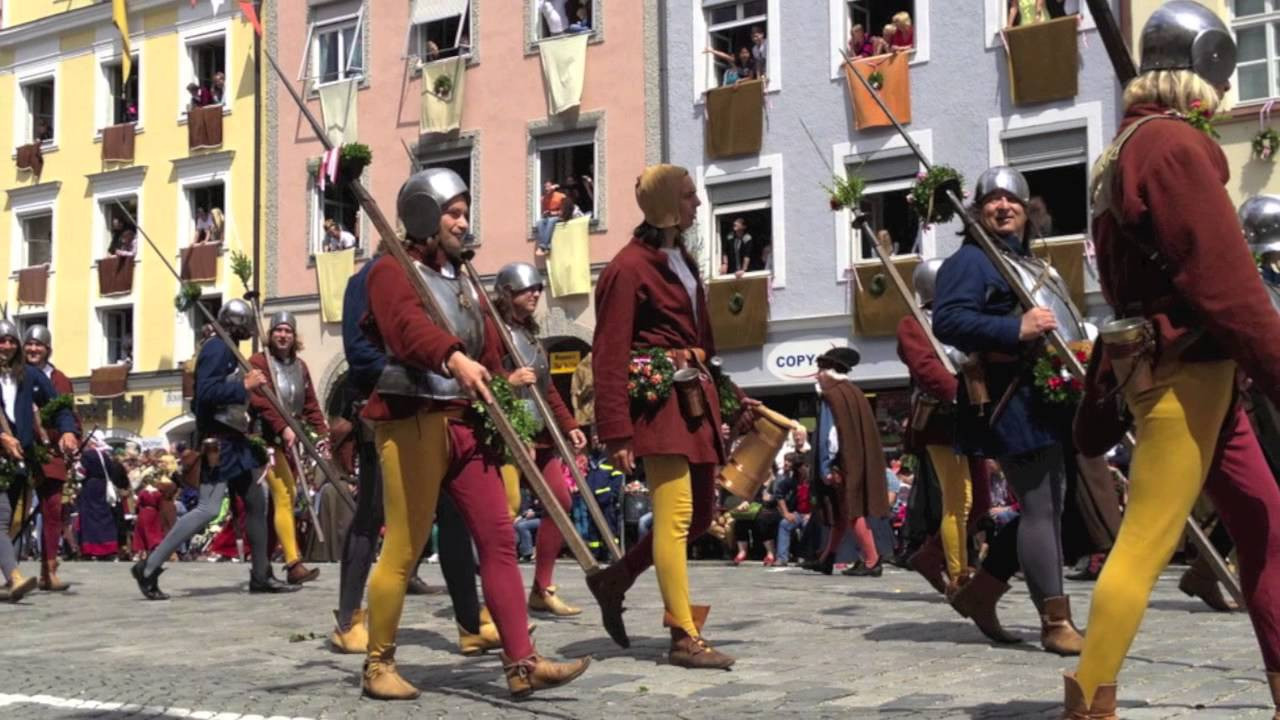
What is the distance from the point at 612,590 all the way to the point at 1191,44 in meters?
3.62

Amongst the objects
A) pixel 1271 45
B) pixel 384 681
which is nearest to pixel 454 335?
pixel 384 681

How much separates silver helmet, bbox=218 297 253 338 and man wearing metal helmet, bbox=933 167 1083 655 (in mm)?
6754

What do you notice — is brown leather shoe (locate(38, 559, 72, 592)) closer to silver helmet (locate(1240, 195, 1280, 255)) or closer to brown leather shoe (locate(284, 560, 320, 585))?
brown leather shoe (locate(284, 560, 320, 585))

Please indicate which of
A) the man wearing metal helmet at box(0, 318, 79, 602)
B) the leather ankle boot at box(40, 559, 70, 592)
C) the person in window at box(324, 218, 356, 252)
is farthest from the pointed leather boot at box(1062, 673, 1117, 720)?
the person in window at box(324, 218, 356, 252)

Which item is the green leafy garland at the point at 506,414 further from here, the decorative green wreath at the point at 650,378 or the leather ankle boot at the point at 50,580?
the leather ankle boot at the point at 50,580

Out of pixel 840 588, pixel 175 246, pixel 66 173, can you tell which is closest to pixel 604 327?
pixel 840 588

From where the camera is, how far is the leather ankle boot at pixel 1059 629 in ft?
24.8

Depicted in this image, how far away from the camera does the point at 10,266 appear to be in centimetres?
4112

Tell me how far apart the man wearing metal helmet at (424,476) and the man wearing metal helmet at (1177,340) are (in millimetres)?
2292

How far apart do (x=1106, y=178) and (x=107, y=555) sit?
72.0ft

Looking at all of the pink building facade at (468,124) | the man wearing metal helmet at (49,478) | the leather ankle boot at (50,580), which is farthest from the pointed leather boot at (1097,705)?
the pink building facade at (468,124)

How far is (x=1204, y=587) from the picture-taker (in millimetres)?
9523

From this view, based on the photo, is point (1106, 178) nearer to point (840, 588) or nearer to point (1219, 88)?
point (1219, 88)

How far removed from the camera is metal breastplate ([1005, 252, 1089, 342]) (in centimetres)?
774
